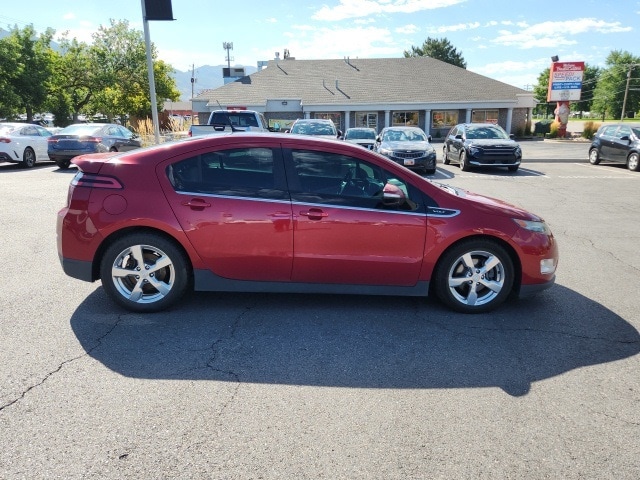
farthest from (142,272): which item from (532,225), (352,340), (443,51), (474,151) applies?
(443,51)

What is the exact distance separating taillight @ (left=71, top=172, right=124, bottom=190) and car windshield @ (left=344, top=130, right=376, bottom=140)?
1509 cm

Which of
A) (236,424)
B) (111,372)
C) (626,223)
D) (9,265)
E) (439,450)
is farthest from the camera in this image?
(626,223)

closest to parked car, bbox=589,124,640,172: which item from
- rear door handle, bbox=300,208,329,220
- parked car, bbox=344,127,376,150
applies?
parked car, bbox=344,127,376,150

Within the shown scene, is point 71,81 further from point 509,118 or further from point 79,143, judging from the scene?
point 509,118

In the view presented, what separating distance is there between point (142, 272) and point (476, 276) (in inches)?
119

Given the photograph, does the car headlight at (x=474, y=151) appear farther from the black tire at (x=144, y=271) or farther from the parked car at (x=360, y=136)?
the black tire at (x=144, y=271)

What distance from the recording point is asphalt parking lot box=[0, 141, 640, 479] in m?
2.51

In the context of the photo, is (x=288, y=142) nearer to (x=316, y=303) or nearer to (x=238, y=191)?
(x=238, y=191)

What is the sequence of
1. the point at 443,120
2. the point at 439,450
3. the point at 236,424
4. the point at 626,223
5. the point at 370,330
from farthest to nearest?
the point at 443,120, the point at 626,223, the point at 370,330, the point at 236,424, the point at 439,450

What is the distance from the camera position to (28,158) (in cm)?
1627

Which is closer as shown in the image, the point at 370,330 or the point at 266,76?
the point at 370,330

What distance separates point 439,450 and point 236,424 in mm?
1153

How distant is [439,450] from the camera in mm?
2602

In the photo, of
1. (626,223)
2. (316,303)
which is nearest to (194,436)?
(316,303)
